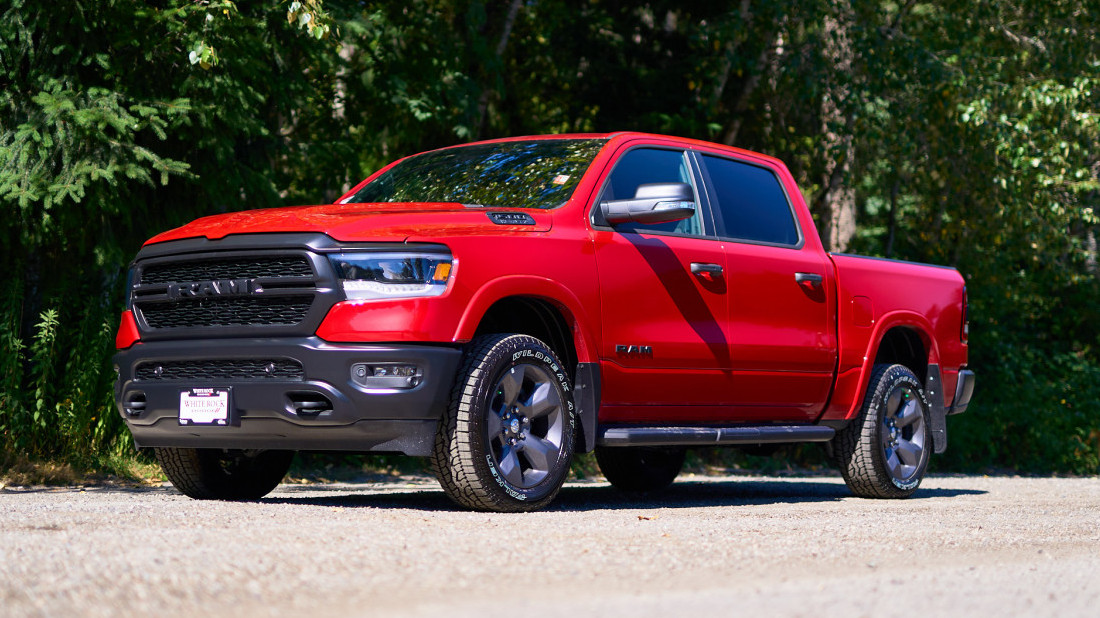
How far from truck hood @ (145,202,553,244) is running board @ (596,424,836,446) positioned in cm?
116

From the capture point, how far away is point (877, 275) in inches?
348

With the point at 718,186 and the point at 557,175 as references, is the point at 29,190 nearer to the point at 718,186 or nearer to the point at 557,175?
the point at 557,175

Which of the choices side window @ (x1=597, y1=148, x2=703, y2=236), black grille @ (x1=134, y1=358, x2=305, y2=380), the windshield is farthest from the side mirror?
black grille @ (x1=134, y1=358, x2=305, y2=380)

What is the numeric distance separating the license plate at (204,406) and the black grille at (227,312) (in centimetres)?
32

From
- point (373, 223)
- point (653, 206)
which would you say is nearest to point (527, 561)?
point (373, 223)

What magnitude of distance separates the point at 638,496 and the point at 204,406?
3589 mm

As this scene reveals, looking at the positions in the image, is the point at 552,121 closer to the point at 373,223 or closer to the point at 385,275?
the point at 373,223

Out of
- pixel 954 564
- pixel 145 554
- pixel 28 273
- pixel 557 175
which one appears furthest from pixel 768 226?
pixel 28 273

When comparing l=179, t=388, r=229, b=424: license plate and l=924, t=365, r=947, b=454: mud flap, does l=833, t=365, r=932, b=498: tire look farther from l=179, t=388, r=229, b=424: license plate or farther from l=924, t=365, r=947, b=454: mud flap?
l=179, t=388, r=229, b=424: license plate

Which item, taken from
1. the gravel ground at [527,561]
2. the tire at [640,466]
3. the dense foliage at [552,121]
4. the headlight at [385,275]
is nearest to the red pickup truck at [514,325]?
the headlight at [385,275]

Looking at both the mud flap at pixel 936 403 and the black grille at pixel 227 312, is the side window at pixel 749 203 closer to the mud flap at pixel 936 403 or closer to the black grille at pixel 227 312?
the mud flap at pixel 936 403

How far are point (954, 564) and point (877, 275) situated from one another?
3829 mm

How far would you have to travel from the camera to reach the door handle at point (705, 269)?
7.39m

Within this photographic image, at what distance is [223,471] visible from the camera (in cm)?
752
